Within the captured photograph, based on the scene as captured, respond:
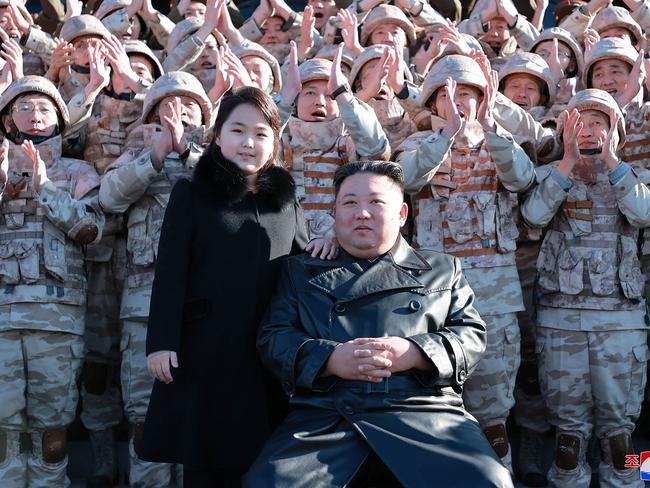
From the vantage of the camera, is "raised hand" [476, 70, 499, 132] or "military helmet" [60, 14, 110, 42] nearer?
"raised hand" [476, 70, 499, 132]

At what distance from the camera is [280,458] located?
3891mm

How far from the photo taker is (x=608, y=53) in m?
7.34

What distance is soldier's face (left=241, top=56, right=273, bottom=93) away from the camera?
7.62 meters

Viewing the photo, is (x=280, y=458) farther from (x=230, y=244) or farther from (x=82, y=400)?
(x=82, y=400)

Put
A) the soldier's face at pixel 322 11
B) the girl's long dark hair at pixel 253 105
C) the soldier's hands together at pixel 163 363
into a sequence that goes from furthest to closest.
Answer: the soldier's face at pixel 322 11 → the girl's long dark hair at pixel 253 105 → the soldier's hands together at pixel 163 363

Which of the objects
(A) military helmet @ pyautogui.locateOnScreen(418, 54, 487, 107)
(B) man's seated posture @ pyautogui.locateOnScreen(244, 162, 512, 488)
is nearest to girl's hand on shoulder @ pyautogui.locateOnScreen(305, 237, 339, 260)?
(B) man's seated posture @ pyautogui.locateOnScreen(244, 162, 512, 488)

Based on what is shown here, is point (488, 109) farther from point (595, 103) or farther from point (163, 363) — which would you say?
point (163, 363)

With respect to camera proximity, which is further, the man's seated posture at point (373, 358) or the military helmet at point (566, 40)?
the military helmet at point (566, 40)

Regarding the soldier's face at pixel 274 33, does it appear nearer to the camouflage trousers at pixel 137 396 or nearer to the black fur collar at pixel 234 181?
the camouflage trousers at pixel 137 396

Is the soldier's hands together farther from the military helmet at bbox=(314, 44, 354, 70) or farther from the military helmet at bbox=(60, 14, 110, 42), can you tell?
the military helmet at bbox=(60, 14, 110, 42)

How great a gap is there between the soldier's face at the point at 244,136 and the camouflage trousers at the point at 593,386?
2.40 m

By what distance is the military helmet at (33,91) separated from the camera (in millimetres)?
6340

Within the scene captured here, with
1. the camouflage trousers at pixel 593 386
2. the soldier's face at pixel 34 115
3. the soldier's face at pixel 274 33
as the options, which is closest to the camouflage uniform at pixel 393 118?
the camouflage trousers at pixel 593 386

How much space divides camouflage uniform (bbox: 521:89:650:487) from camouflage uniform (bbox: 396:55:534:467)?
19cm
